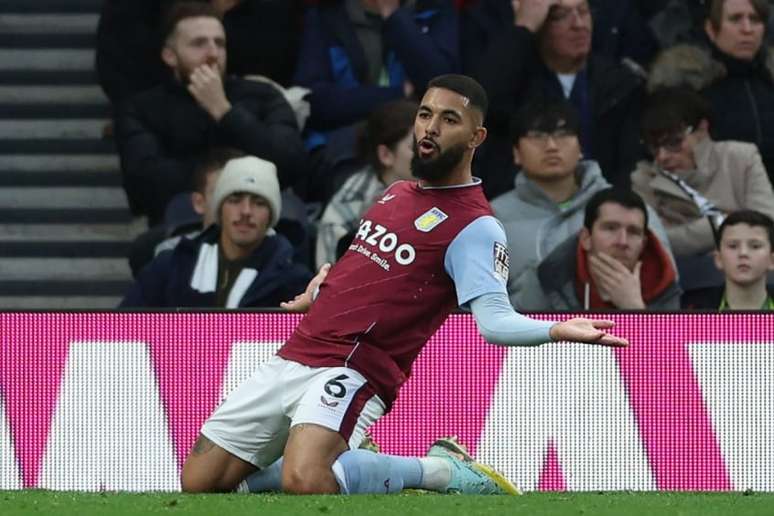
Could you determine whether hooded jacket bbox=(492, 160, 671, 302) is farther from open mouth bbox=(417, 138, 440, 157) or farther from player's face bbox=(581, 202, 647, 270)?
open mouth bbox=(417, 138, 440, 157)

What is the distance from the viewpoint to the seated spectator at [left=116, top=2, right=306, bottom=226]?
1152 centimetres

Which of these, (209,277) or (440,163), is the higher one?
(440,163)

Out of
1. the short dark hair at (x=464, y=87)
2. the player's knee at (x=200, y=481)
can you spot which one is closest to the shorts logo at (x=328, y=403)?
the player's knee at (x=200, y=481)

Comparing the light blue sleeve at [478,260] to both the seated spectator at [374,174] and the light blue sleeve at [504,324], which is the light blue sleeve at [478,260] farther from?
the seated spectator at [374,174]

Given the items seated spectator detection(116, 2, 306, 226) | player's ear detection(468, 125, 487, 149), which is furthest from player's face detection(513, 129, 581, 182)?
player's ear detection(468, 125, 487, 149)

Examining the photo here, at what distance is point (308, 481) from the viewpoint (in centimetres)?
755

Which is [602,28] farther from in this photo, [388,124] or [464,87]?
[464,87]

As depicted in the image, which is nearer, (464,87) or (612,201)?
(464,87)

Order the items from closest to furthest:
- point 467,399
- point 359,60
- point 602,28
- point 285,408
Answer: point 285,408, point 467,399, point 359,60, point 602,28

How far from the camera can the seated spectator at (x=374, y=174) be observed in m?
11.0

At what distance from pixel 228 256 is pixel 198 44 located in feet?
5.62

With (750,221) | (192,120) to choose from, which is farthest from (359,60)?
(750,221)

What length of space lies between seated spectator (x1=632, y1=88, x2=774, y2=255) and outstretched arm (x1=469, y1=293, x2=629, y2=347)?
13.4 ft

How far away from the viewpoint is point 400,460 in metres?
7.80
